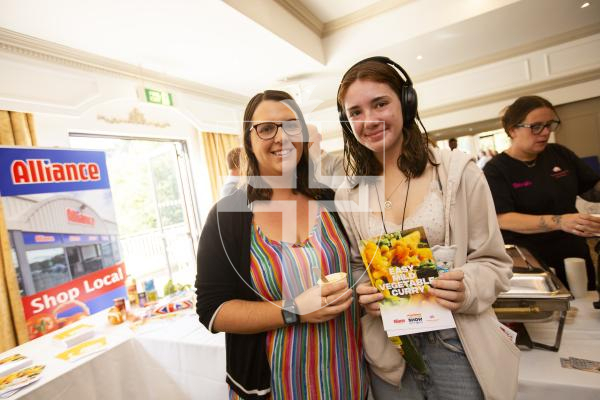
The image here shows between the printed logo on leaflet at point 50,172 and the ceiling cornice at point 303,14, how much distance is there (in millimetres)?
2206

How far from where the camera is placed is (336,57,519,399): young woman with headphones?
0.72 m

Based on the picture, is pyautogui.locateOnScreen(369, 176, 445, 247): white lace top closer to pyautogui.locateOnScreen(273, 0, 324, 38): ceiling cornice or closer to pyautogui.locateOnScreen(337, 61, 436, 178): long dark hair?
pyautogui.locateOnScreen(337, 61, 436, 178): long dark hair

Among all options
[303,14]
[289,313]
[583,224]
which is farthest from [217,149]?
[303,14]

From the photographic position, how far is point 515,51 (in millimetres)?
4145

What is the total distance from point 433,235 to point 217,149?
61 centimetres

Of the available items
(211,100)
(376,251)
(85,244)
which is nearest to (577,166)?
(376,251)

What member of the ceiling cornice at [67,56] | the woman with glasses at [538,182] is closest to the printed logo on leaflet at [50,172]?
the ceiling cornice at [67,56]

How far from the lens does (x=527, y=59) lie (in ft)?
13.5

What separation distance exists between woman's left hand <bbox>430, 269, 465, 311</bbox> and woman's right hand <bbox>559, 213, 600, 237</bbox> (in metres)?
0.87

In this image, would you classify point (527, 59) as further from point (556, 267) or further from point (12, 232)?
point (12, 232)

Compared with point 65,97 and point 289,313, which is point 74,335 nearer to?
point 289,313

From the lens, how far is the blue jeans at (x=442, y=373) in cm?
73

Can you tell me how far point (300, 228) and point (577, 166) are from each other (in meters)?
1.60

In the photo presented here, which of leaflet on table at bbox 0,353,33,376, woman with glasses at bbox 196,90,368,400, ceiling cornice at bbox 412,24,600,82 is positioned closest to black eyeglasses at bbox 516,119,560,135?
woman with glasses at bbox 196,90,368,400
